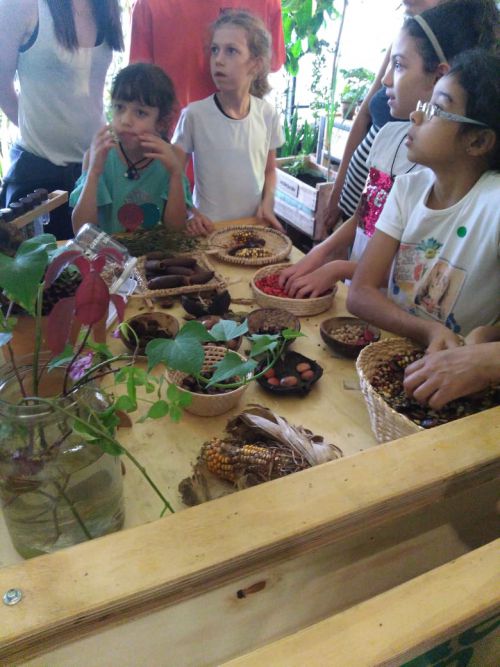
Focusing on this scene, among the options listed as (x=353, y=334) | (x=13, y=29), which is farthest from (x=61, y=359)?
(x=13, y=29)

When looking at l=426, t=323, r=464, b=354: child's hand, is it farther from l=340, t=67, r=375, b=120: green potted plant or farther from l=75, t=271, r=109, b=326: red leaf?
l=340, t=67, r=375, b=120: green potted plant

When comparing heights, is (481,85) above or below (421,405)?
above

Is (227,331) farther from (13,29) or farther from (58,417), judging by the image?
(13,29)

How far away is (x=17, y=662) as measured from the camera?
0.38 metres

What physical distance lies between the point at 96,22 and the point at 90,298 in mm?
1581

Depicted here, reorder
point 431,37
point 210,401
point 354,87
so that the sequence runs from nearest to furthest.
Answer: point 210,401, point 431,37, point 354,87

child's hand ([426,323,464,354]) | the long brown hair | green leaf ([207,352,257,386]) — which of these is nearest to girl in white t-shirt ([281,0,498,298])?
child's hand ([426,323,464,354])

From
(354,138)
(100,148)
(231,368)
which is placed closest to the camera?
(231,368)

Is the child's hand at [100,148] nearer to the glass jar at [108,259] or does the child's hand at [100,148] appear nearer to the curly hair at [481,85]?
the glass jar at [108,259]

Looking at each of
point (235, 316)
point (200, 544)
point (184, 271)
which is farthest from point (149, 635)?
point (184, 271)

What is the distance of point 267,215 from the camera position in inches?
72.5

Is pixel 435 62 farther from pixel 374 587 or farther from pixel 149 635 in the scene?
pixel 149 635

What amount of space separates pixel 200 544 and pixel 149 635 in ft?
0.32

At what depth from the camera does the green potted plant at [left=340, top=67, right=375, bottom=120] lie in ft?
11.4
